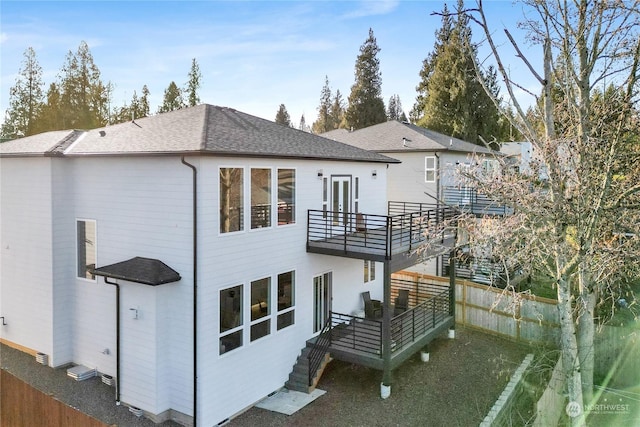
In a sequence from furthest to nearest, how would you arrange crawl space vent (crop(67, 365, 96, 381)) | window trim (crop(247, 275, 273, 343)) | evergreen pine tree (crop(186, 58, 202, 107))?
evergreen pine tree (crop(186, 58, 202, 107)) < crawl space vent (crop(67, 365, 96, 381)) < window trim (crop(247, 275, 273, 343))

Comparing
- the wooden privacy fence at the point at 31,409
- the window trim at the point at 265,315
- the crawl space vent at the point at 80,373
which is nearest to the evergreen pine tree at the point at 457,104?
the window trim at the point at 265,315

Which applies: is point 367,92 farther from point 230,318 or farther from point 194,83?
point 230,318

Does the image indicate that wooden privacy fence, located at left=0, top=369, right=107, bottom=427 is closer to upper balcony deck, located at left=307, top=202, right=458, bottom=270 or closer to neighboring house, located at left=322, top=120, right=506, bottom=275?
upper balcony deck, located at left=307, top=202, right=458, bottom=270

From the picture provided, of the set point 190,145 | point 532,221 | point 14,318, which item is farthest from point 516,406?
point 14,318

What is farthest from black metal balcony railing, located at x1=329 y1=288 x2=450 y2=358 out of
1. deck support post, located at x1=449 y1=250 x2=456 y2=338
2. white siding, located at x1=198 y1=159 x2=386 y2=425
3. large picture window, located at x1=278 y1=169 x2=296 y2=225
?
large picture window, located at x1=278 y1=169 x2=296 y2=225

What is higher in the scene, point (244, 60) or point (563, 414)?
point (244, 60)

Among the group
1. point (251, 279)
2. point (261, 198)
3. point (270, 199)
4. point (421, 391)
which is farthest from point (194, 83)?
point (421, 391)

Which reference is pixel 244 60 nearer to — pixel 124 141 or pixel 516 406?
pixel 124 141
